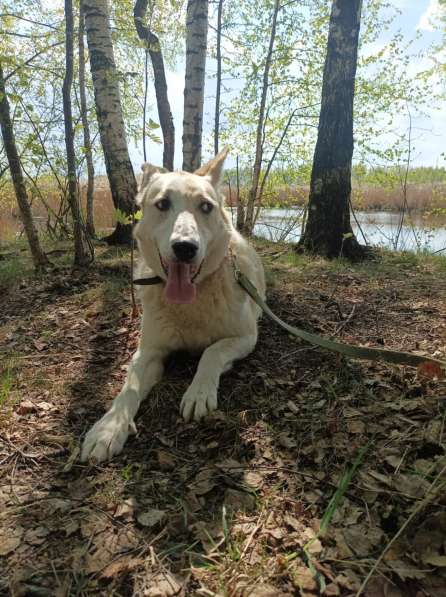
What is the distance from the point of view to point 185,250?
2.44 m

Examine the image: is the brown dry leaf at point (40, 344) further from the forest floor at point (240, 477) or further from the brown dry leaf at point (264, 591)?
the brown dry leaf at point (264, 591)

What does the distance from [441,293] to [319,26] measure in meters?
10.6

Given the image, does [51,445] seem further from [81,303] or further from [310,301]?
[310,301]

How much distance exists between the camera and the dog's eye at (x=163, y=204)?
279 centimetres

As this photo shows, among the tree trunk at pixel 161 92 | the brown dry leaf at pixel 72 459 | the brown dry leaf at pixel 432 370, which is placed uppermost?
the tree trunk at pixel 161 92

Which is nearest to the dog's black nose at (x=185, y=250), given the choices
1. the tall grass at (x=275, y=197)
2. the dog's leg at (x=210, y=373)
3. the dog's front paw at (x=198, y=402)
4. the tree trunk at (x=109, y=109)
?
the dog's leg at (x=210, y=373)

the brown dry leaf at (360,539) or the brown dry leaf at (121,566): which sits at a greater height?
the brown dry leaf at (360,539)

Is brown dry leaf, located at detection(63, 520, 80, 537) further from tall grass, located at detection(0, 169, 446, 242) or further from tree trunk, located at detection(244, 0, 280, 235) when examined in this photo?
tree trunk, located at detection(244, 0, 280, 235)

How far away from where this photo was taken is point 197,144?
6906mm

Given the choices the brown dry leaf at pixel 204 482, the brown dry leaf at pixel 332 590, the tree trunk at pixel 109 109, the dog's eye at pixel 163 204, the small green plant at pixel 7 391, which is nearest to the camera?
the brown dry leaf at pixel 332 590

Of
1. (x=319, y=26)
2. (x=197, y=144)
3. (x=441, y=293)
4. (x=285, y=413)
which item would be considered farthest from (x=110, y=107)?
(x=319, y=26)

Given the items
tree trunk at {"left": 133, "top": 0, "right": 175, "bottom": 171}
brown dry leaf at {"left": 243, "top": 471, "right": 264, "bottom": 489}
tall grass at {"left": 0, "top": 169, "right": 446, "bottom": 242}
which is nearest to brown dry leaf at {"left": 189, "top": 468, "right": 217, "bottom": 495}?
brown dry leaf at {"left": 243, "top": 471, "right": 264, "bottom": 489}

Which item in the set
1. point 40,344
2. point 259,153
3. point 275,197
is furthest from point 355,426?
point 275,197

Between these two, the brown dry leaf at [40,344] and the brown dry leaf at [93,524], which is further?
the brown dry leaf at [40,344]
